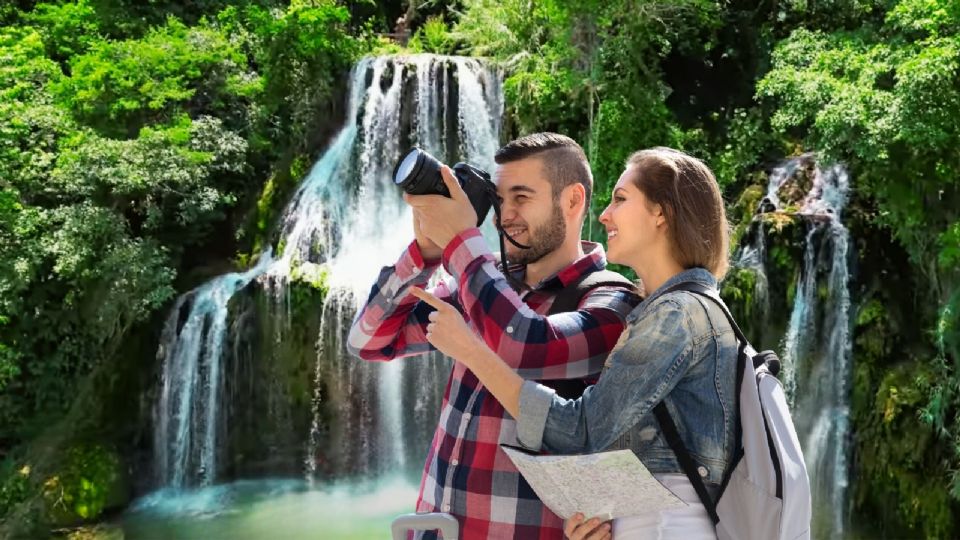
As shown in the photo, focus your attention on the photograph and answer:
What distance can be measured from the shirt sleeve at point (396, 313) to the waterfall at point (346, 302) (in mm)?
7206

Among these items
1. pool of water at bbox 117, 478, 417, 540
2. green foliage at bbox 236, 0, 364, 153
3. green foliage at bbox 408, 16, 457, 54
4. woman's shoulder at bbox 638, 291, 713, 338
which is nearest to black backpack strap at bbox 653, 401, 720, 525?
woman's shoulder at bbox 638, 291, 713, 338

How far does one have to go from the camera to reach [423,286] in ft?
5.94

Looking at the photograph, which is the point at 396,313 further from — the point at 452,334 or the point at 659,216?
the point at 659,216

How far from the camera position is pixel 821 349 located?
307 inches

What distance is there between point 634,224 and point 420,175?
0.36 meters

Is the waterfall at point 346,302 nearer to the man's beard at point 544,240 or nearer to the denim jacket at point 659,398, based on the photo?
the man's beard at point 544,240

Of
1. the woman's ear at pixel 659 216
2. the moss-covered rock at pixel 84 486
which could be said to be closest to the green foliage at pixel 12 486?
the moss-covered rock at pixel 84 486

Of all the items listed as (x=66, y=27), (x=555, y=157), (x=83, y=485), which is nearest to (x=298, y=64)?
(x=66, y=27)

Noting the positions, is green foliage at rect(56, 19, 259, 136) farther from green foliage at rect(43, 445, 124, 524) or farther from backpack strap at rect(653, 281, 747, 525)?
backpack strap at rect(653, 281, 747, 525)

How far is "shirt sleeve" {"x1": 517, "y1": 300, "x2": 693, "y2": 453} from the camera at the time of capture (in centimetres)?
131

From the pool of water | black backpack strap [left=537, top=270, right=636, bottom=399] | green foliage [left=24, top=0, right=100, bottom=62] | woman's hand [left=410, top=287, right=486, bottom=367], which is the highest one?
green foliage [left=24, top=0, right=100, bottom=62]

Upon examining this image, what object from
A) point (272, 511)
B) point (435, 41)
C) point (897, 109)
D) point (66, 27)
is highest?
point (435, 41)

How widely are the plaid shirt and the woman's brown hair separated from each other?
172 mm

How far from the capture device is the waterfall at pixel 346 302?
30.2ft
